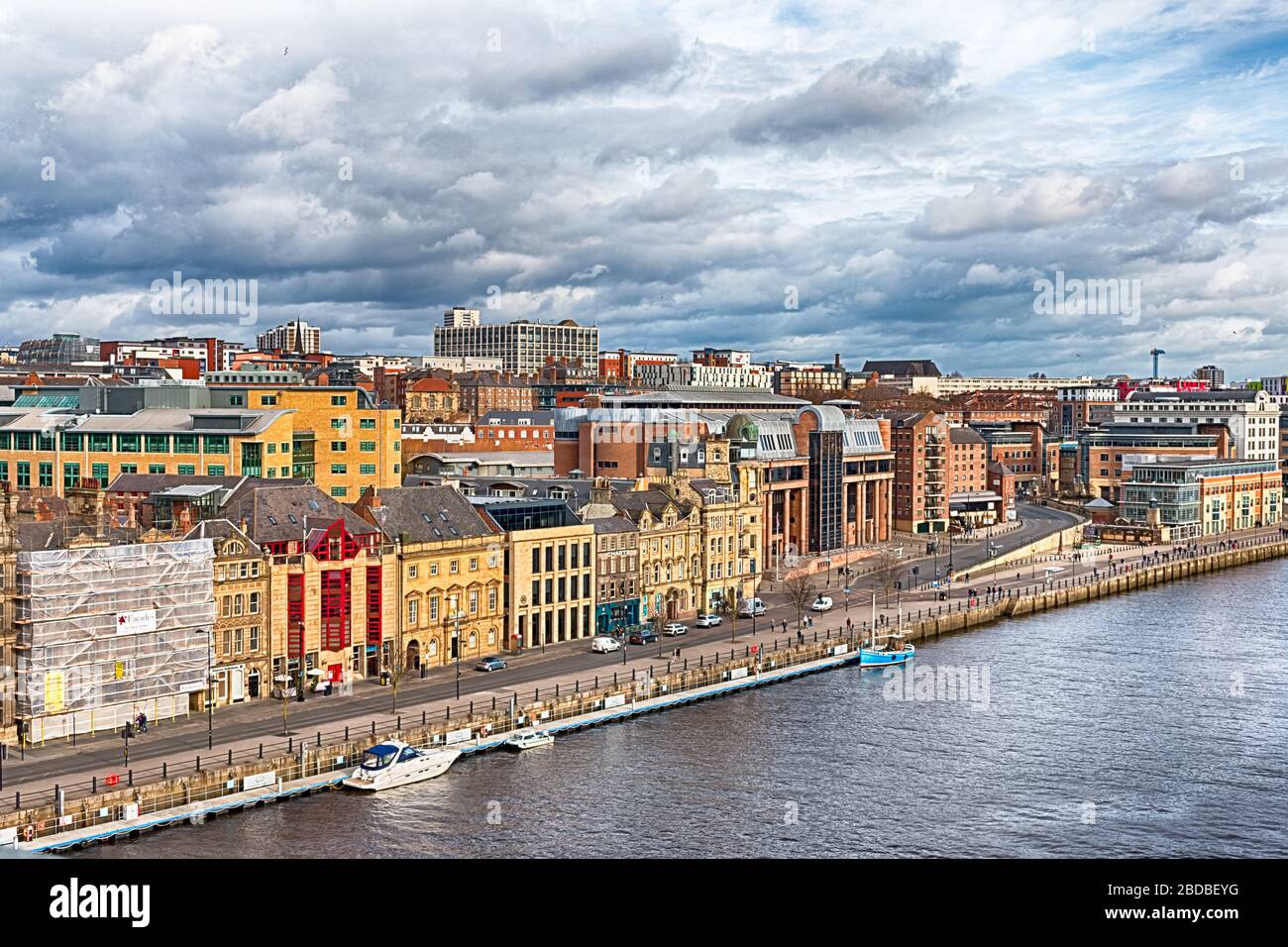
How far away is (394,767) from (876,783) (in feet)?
64.5

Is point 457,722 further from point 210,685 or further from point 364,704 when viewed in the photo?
point 210,685

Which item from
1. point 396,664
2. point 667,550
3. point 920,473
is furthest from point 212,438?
point 920,473

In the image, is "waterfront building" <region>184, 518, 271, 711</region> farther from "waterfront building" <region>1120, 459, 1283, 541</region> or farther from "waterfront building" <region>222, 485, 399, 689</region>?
"waterfront building" <region>1120, 459, 1283, 541</region>

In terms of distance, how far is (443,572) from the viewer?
7894 centimetres

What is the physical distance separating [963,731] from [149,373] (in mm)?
135731

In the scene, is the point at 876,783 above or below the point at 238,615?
below

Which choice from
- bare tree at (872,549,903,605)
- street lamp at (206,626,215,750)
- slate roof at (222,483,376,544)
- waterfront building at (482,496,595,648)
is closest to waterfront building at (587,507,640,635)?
waterfront building at (482,496,595,648)

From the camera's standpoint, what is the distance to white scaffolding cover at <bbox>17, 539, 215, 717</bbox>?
2276 inches

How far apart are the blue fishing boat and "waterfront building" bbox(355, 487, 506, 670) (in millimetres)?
22523

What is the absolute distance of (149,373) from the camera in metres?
178

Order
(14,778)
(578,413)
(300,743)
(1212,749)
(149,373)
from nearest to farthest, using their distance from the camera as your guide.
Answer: (14,778), (300,743), (1212,749), (578,413), (149,373)
